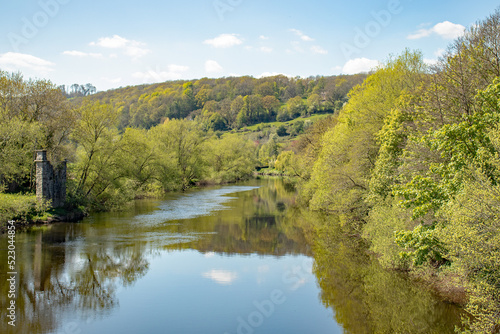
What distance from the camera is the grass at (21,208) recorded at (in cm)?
2277

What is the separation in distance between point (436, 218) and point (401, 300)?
128 inches

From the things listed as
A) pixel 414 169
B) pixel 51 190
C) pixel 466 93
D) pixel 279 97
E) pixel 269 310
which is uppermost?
pixel 279 97

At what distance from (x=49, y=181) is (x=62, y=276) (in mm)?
13379

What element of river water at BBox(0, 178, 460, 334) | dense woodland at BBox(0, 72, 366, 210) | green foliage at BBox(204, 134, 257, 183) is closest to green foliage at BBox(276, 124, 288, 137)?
dense woodland at BBox(0, 72, 366, 210)

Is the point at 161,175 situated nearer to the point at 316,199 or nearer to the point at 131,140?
the point at 131,140

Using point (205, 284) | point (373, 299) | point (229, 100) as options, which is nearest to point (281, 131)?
point (229, 100)

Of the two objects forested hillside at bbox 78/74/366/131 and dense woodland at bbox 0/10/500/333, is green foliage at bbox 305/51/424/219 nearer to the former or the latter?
dense woodland at bbox 0/10/500/333

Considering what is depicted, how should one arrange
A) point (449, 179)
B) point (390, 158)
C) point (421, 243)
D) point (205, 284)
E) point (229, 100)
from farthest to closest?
point (229, 100) < point (390, 158) < point (205, 284) < point (421, 243) < point (449, 179)

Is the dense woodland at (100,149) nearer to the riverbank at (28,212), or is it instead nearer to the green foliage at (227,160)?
the green foliage at (227,160)

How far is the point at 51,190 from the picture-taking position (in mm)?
27078

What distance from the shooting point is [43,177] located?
26062 mm

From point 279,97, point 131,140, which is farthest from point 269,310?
point 279,97

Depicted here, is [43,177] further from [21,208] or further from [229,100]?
[229,100]

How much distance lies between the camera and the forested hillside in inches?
4995
